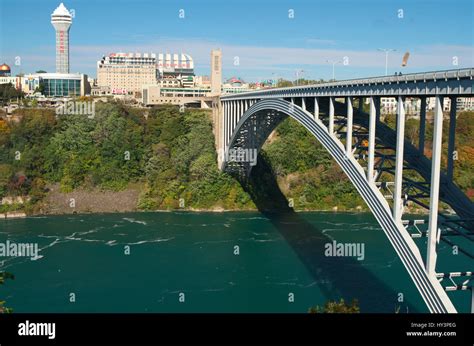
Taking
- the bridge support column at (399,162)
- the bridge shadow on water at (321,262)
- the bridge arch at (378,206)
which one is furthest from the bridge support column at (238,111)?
the bridge support column at (399,162)

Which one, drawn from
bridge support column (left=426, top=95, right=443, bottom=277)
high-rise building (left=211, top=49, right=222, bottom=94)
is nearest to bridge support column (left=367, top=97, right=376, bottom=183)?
bridge support column (left=426, top=95, right=443, bottom=277)

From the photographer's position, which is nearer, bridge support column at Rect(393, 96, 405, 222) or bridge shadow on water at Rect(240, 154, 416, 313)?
bridge support column at Rect(393, 96, 405, 222)

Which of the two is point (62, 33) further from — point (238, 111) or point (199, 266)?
point (199, 266)

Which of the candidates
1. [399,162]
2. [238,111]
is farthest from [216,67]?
[399,162]

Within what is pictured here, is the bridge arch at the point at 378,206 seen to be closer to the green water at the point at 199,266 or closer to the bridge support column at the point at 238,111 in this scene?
the bridge support column at the point at 238,111

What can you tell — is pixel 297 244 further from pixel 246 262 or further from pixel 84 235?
pixel 84 235

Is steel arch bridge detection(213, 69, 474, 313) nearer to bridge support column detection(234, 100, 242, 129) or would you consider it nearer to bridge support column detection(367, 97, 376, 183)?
bridge support column detection(367, 97, 376, 183)
